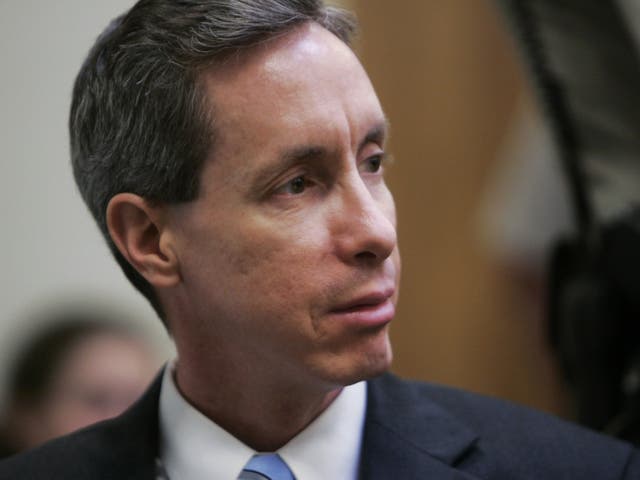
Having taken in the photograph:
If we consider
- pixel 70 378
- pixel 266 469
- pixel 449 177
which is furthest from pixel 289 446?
pixel 449 177

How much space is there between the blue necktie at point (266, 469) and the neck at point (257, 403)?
0.04 m

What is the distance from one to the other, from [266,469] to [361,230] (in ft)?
1.26

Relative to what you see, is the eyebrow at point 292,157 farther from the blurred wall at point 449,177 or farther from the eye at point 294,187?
the blurred wall at point 449,177

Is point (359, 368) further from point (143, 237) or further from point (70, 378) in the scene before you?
point (70, 378)

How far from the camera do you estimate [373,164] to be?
164cm

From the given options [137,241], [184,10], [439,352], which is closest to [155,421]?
[137,241]

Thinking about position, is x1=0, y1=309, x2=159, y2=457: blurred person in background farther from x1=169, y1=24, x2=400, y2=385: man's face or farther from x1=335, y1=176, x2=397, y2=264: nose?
x1=335, y1=176, x2=397, y2=264: nose

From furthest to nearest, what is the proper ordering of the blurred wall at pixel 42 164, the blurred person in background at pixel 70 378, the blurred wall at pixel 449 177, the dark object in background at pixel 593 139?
the blurred wall at pixel 449 177 < the blurred wall at pixel 42 164 < the blurred person in background at pixel 70 378 < the dark object in background at pixel 593 139

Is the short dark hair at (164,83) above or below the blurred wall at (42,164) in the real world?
above

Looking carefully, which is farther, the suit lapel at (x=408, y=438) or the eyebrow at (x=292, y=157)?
the suit lapel at (x=408, y=438)

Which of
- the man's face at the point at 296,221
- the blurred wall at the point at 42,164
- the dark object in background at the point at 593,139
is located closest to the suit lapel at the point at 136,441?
the man's face at the point at 296,221

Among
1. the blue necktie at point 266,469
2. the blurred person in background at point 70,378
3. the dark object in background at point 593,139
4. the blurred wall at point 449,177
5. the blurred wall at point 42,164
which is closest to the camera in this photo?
the blue necktie at point 266,469

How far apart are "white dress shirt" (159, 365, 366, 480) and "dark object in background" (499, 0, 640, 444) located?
47cm

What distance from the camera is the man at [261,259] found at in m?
1.52
